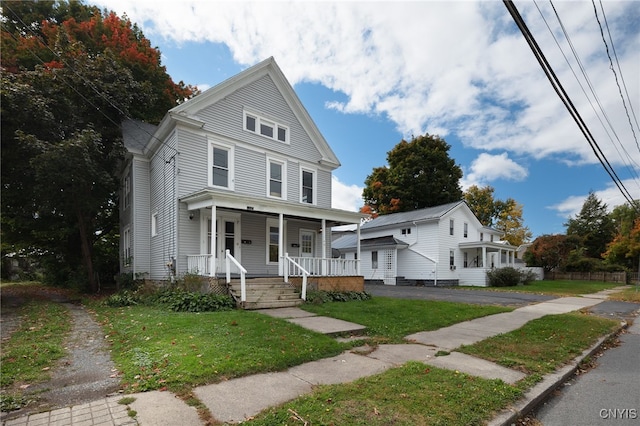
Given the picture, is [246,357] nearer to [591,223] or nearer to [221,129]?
[221,129]

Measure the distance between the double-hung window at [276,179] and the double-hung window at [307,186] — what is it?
3.29 feet

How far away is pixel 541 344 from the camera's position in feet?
22.1

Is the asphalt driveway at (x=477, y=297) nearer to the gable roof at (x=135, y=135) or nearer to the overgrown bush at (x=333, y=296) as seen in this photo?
the overgrown bush at (x=333, y=296)

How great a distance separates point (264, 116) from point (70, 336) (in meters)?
11.1

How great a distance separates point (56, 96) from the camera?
13289mm

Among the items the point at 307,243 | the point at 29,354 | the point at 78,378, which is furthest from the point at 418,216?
the point at 78,378

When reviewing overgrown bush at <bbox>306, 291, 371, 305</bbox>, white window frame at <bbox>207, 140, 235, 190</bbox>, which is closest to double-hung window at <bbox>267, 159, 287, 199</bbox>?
white window frame at <bbox>207, 140, 235, 190</bbox>

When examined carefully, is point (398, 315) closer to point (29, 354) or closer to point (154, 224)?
point (29, 354)

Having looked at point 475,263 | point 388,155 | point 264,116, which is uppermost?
point 388,155

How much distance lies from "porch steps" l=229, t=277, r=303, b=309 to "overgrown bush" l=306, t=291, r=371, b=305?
0.48m

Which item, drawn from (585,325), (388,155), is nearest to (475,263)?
Answer: (388,155)

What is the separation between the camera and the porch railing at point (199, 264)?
11.5 metres

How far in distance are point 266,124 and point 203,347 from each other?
38.3 feet

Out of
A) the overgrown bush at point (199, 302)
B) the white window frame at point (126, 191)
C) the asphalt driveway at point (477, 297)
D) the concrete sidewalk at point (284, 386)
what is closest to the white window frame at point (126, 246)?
the white window frame at point (126, 191)
